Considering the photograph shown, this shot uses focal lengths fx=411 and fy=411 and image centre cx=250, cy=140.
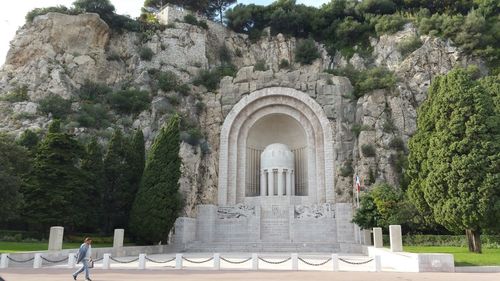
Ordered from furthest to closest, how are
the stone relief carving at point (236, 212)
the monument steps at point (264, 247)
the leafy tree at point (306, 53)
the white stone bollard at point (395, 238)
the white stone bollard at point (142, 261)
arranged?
the leafy tree at point (306, 53)
the stone relief carving at point (236, 212)
the monument steps at point (264, 247)
the white stone bollard at point (395, 238)
the white stone bollard at point (142, 261)

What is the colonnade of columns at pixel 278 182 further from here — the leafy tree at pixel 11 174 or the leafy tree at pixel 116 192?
the leafy tree at pixel 11 174

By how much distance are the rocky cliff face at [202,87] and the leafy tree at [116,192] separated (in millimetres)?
5013

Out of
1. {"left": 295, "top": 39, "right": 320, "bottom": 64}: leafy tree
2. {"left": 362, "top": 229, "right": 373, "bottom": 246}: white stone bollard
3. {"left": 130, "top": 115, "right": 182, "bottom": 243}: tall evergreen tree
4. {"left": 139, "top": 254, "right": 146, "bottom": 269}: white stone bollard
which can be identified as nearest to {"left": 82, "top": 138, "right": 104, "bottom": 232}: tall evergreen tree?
{"left": 130, "top": 115, "right": 182, "bottom": 243}: tall evergreen tree

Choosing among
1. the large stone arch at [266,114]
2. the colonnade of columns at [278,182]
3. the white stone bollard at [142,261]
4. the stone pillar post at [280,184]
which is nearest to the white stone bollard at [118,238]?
the white stone bollard at [142,261]

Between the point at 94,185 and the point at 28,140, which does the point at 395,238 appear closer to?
the point at 94,185

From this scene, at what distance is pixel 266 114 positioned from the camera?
34.9m

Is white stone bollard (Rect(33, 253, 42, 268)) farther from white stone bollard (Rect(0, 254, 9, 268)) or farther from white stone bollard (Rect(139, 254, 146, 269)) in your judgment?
white stone bollard (Rect(139, 254, 146, 269))

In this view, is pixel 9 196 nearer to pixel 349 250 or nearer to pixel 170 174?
pixel 170 174

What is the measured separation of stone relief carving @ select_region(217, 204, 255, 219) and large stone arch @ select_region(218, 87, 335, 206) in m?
0.92

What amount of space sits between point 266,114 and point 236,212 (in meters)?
8.91

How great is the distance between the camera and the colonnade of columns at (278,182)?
32625 millimetres


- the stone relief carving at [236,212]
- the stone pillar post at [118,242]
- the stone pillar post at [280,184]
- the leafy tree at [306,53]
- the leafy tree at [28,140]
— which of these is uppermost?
the leafy tree at [306,53]

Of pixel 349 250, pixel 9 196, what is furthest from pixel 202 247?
pixel 9 196

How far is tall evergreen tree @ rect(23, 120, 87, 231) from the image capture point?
75.7 ft
